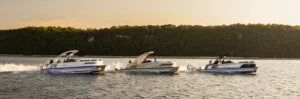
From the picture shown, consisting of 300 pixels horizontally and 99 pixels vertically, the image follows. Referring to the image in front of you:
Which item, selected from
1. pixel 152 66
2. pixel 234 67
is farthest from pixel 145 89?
pixel 234 67

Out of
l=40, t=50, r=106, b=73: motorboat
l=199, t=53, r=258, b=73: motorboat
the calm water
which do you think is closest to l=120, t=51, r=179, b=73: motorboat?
the calm water

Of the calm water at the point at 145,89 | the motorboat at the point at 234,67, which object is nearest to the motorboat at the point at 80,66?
the calm water at the point at 145,89

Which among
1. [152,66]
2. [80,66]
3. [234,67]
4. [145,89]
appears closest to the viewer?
[145,89]

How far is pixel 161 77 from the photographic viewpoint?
192 ft

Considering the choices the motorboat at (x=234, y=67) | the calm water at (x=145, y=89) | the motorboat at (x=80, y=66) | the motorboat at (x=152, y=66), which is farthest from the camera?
the motorboat at (x=234, y=67)

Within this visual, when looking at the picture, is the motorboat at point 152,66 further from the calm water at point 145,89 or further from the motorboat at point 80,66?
the motorboat at point 80,66

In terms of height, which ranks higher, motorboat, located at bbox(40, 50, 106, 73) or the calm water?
motorboat, located at bbox(40, 50, 106, 73)

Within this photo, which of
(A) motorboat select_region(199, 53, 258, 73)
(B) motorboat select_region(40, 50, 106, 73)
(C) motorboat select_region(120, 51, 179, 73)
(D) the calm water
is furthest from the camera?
(A) motorboat select_region(199, 53, 258, 73)

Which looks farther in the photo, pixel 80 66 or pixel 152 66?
pixel 152 66

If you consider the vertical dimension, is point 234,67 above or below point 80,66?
below

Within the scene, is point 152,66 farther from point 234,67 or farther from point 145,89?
point 145,89

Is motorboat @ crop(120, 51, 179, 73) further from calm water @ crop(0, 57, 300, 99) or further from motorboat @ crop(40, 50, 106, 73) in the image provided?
motorboat @ crop(40, 50, 106, 73)

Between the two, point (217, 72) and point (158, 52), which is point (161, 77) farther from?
point (158, 52)

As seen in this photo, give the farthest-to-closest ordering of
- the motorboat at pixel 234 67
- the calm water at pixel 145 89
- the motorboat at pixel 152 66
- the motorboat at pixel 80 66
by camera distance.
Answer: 1. the motorboat at pixel 234 67
2. the motorboat at pixel 152 66
3. the motorboat at pixel 80 66
4. the calm water at pixel 145 89
